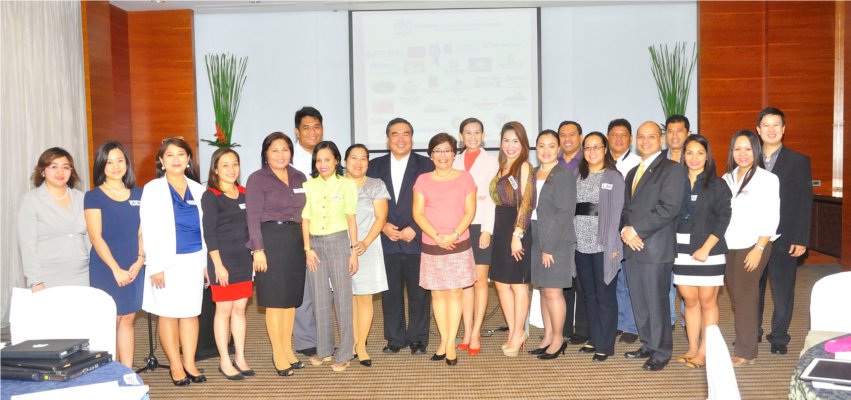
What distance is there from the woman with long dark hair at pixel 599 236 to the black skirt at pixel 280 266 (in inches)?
70.5

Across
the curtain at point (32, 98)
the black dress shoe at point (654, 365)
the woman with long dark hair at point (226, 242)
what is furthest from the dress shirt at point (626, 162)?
the curtain at point (32, 98)

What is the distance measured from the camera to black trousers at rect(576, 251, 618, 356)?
441cm

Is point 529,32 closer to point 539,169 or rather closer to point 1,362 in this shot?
point 539,169

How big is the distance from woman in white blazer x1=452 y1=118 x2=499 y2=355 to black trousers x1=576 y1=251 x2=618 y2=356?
2.07ft

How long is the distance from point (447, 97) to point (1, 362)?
267 inches

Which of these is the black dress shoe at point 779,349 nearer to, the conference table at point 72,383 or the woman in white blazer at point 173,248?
the woman in white blazer at point 173,248

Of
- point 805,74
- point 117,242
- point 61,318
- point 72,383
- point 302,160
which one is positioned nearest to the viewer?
point 72,383

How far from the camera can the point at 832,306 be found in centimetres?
278

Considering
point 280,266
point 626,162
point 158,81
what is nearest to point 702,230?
point 626,162

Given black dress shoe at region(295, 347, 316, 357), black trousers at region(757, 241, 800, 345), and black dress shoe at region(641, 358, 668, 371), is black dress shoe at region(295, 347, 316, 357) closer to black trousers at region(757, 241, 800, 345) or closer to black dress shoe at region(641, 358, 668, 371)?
black dress shoe at region(641, 358, 668, 371)

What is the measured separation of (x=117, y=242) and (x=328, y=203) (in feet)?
3.96

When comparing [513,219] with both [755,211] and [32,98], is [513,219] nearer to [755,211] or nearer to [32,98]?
[755,211]

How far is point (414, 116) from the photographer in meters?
8.43

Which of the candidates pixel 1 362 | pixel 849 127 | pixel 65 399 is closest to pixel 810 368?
pixel 65 399
